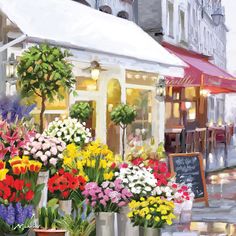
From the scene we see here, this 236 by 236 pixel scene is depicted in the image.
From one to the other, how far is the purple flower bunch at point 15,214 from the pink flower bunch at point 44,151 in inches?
23.9

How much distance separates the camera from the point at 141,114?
15578 mm

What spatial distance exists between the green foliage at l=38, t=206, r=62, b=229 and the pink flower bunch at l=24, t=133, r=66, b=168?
404 millimetres

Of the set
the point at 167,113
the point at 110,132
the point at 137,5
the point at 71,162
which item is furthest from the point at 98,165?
the point at 167,113

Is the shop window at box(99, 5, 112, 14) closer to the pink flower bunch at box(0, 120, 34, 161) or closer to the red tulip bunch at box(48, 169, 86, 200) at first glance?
the pink flower bunch at box(0, 120, 34, 161)

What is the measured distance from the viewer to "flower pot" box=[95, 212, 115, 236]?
3430 mm

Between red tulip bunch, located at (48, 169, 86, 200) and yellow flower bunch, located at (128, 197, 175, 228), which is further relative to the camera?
red tulip bunch, located at (48, 169, 86, 200)

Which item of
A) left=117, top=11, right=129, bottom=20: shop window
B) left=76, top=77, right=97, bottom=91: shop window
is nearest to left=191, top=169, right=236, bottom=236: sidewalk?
left=76, top=77, right=97, bottom=91: shop window

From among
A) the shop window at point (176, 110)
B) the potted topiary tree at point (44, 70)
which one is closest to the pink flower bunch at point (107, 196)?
the potted topiary tree at point (44, 70)

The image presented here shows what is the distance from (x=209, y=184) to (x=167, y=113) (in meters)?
6.76

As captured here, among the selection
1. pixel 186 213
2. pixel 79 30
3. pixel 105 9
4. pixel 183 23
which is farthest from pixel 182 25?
pixel 186 213

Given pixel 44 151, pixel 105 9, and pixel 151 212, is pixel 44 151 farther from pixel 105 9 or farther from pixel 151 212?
pixel 105 9

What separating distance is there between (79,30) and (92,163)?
6.92 m

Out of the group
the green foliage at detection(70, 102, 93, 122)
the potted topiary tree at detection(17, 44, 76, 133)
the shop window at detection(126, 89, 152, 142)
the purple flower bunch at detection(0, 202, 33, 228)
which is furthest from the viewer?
the shop window at detection(126, 89, 152, 142)

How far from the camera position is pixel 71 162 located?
12.6 ft
